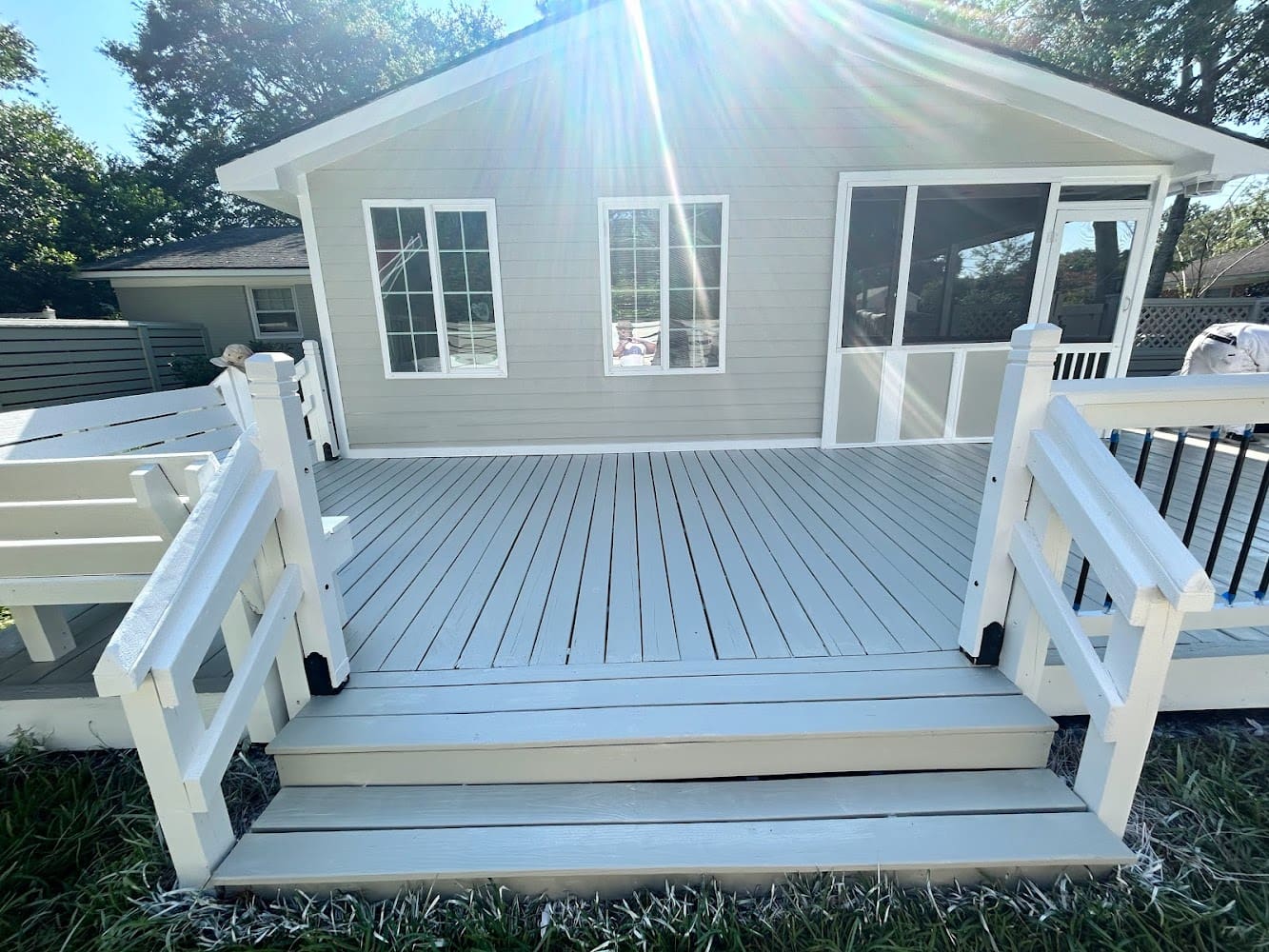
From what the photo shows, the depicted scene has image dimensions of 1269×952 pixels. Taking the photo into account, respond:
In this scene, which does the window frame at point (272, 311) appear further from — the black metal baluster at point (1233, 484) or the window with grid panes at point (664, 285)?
the black metal baluster at point (1233, 484)

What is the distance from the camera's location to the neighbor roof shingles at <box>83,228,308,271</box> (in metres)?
9.71

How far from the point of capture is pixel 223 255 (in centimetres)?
1014

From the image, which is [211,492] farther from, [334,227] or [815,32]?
[815,32]

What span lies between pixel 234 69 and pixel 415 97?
20.0 meters

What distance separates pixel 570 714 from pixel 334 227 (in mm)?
4398

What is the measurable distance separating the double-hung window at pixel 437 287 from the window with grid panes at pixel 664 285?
990mm

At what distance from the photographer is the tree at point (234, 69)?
16.6 m

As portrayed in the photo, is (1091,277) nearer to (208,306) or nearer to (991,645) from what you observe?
(991,645)

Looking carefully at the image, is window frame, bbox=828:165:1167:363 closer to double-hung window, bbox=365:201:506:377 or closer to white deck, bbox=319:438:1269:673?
white deck, bbox=319:438:1269:673

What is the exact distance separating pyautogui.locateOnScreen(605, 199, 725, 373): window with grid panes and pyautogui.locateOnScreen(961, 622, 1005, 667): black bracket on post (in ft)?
10.7

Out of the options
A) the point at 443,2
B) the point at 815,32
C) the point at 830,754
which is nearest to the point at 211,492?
the point at 830,754

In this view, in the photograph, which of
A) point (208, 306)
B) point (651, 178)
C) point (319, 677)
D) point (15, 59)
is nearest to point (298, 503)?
point (319, 677)

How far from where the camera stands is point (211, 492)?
1.37 m

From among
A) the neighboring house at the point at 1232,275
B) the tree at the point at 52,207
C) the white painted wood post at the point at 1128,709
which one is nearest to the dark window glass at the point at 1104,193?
the white painted wood post at the point at 1128,709
